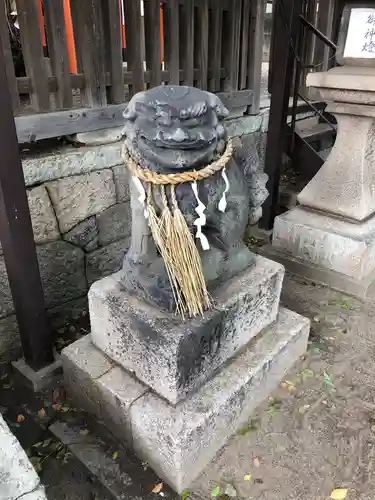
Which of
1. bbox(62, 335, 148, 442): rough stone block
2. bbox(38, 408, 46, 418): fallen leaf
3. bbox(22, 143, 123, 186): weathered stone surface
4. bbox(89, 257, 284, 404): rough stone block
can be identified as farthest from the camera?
bbox(22, 143, 123, 186): weathered stone surface

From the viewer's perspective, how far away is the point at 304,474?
204 centimetres

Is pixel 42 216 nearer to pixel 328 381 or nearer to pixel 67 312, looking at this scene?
pixel 67 312

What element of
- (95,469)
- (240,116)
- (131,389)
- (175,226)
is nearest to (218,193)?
(175,226)

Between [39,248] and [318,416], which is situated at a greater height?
[39,248]

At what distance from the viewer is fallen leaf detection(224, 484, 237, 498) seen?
1953 millimetres

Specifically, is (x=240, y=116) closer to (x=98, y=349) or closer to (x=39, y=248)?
(x=39, y=248)

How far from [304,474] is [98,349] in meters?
1.22

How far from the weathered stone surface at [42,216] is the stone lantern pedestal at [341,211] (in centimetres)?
184

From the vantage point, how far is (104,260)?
11.1 feet

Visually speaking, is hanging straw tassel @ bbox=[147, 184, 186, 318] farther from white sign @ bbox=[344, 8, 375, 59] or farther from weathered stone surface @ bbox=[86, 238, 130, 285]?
white sign @ bbox=[344, 8, 375, 59]

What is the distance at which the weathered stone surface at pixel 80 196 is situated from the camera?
2.94 meters

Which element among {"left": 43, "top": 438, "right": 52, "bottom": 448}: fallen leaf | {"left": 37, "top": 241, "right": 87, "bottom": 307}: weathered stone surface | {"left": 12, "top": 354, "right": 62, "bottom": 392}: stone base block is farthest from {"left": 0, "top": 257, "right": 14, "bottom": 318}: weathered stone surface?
{"left": 43, "top": 438, "right": 52, "bottom": 448}: fallen leaf

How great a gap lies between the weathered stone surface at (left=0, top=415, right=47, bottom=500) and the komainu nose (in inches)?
51.5

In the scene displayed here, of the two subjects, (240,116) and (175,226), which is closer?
(175,226)
